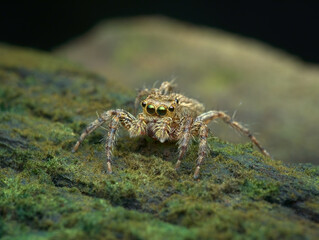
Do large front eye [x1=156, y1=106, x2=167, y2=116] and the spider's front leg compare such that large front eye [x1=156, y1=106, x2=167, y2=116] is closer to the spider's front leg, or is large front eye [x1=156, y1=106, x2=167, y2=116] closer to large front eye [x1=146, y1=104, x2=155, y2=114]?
large front eye [x1=146, y1=104, x2=155, y2=114]

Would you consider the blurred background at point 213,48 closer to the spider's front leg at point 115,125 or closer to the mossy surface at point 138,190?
the spider's front leg at point 115,125

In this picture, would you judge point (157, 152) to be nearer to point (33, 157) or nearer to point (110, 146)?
point (110, 146)

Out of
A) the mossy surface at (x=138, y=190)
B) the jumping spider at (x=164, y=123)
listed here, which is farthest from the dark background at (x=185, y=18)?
the jumping spider at (x=164, y=123)

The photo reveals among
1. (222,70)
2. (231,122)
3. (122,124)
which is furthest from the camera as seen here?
(222,70)

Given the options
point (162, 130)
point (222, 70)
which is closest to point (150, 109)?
point (162, 130)

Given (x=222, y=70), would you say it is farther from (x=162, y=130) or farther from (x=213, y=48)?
(x=162, y=130)

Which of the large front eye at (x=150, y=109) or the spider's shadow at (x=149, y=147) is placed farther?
the large front eye at (x=150, y=109)

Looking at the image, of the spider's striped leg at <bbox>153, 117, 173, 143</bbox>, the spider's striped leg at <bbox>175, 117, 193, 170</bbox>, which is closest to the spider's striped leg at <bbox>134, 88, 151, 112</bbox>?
the spider's striped leg at <bbox>153, 117, 173, 143</bbox>
